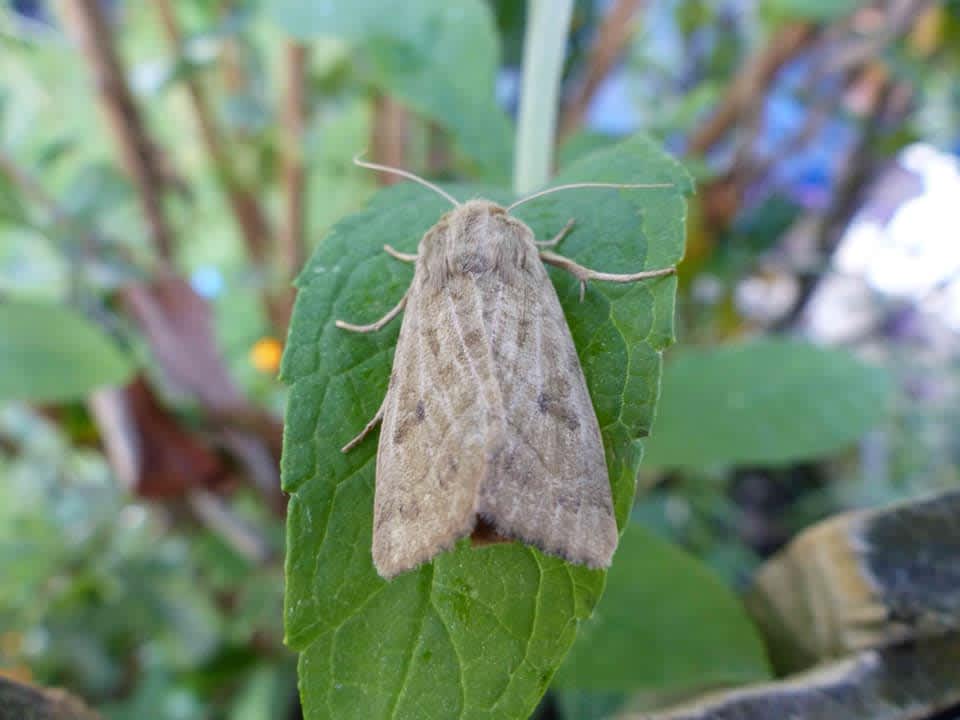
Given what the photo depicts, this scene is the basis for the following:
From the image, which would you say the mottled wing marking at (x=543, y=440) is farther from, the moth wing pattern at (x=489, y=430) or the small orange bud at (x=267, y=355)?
the small orange bud at (x=267, y=355)

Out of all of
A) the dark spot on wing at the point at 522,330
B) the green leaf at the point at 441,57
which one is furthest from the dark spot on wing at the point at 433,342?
the green leaf at the point at 441,57

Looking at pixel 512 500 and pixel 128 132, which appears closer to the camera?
pixel 512 500

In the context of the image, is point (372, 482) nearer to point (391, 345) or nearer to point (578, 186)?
point (391, 345)

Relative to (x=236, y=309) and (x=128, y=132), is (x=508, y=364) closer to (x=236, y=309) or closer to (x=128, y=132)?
(x=128, y=132)

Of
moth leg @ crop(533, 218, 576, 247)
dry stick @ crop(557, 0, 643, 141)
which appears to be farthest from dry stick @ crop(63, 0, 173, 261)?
moth leg @ crop(533, 218, 576, 247)

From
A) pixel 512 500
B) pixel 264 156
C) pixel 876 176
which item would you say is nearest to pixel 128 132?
pixel 264 156
